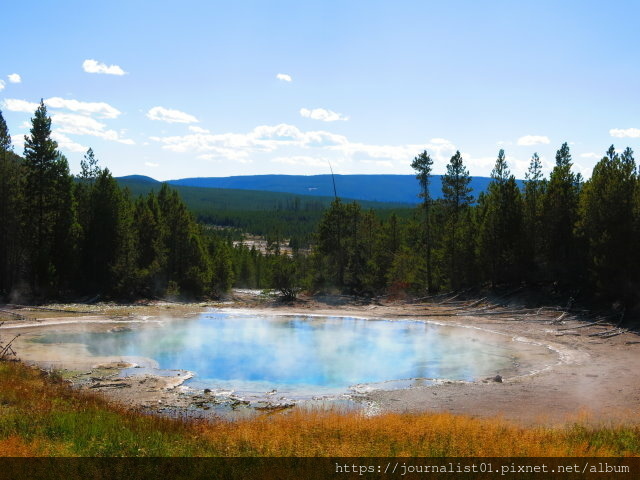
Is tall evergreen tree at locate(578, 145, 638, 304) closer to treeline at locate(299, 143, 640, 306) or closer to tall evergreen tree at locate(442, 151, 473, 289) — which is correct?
treeline at locate(299, 143, 640, 306)

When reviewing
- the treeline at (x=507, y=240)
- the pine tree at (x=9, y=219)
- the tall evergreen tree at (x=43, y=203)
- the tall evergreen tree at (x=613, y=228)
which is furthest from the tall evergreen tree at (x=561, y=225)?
the pine tree at (x=9, y=219)

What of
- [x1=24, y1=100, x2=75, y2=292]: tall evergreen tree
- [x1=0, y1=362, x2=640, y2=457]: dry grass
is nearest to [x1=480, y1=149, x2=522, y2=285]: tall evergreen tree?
[x1=0, y1=362, x2=640, y2=457]: dry grass

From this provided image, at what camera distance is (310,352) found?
104 feet

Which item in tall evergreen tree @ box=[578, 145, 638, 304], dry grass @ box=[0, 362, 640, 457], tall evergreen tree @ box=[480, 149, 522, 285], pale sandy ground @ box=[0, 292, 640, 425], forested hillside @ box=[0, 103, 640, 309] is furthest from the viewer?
tall evergreen tree @ box=[480, 149, 522, 285]

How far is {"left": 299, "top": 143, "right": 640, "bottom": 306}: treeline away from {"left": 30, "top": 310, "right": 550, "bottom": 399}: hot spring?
1136cm

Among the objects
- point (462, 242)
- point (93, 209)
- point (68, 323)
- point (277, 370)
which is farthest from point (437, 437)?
point (93, 209)

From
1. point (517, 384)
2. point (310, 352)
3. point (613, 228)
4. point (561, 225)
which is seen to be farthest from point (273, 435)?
point (561, 225)

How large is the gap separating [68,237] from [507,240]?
4241 centimetres

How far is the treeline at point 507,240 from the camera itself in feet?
122

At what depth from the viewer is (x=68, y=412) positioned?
50.3 feet

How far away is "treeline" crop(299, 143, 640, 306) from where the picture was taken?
37156mm

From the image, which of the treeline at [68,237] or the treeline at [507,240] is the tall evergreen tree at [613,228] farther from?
the treeline at [68,237]

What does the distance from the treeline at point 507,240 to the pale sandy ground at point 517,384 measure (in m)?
6.20

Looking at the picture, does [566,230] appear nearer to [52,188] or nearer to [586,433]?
[586,433]
